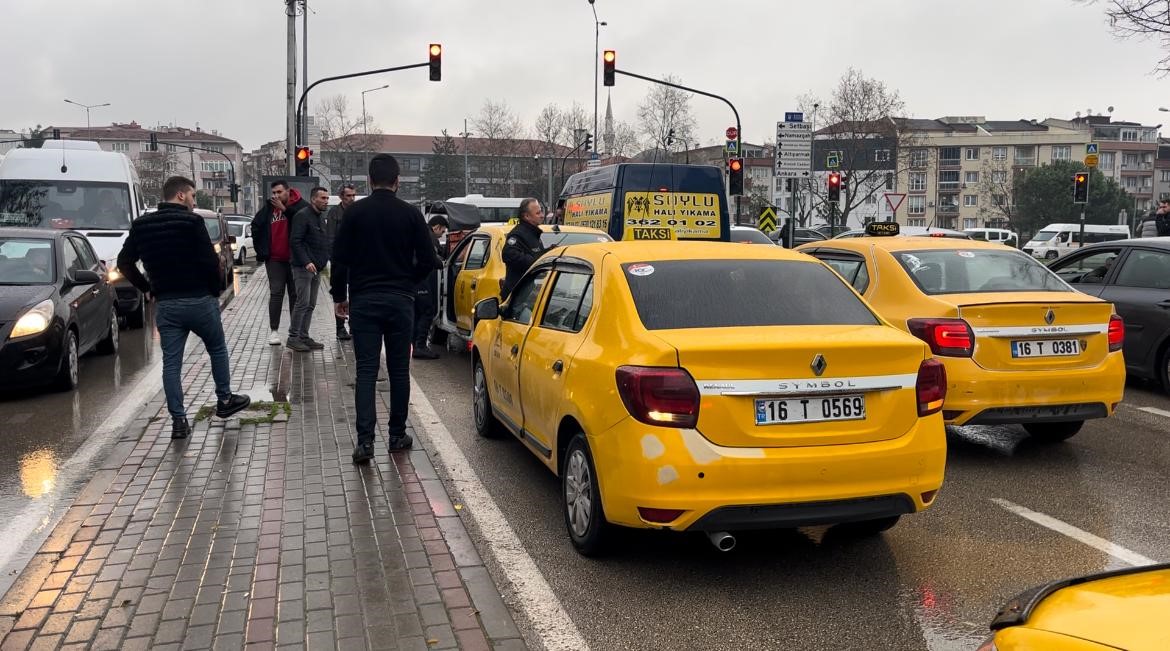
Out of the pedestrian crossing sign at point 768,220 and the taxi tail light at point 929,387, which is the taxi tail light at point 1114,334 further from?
the pedestrian crossing sign at point 768,220

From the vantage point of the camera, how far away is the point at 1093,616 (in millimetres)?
2039

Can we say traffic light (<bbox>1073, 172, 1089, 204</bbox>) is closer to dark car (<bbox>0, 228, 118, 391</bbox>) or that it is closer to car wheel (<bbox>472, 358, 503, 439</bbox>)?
car wheel (<bbox>472, 358, 503, 439</bbox>)

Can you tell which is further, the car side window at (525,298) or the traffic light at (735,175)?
the traffic light at (735,175)

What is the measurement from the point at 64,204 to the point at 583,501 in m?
13.6

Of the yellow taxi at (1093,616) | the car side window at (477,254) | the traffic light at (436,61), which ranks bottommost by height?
the yellow taxi at (1093,616)

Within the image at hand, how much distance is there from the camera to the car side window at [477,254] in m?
10.5

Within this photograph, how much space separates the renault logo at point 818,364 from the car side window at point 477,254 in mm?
6691

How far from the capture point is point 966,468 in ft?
20.7

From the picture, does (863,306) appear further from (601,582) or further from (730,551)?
(601,582)

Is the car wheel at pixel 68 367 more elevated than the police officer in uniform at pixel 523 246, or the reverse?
the police officer in uniform at pixel 523 246

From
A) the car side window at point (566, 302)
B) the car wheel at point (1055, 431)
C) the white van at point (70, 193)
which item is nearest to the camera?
the car side window at point (566, 302)

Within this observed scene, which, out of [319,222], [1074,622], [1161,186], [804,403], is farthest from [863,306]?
[1161,186]

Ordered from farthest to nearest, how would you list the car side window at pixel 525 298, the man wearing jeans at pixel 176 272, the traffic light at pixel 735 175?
1. the traffic light at pixel 735 175
2. the man wearing jeans at pixel 176 272
3. the car side window at pixel 525 298

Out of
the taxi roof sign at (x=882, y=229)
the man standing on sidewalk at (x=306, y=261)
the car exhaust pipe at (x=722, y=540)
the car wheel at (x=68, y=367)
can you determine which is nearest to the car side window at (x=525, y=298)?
the car exhaust pipe at (x=722, y=540)
